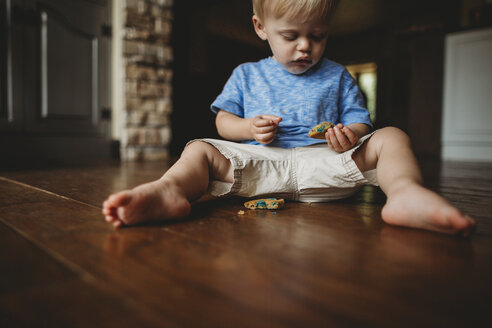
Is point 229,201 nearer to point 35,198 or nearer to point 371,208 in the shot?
point 371,208

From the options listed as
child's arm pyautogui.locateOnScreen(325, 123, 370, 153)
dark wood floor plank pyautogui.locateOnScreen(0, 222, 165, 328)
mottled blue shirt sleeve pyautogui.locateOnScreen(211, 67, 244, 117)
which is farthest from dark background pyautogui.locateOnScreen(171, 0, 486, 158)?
dark wood floor plank pyautogui.locateOnScreen(0, 222, 165, 328)

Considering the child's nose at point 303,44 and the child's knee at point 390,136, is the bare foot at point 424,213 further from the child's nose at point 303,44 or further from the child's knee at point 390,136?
the child's nose at point 303,44

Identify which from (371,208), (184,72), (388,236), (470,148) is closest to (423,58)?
(470,148)

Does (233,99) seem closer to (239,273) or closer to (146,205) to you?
(146,205)

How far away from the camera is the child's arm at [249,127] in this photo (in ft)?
2.19

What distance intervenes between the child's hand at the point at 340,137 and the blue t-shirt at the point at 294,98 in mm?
78

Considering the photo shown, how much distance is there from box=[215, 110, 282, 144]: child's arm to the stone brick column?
1.49m

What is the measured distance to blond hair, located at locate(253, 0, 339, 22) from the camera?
687 mm

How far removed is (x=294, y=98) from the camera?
2.58 ft

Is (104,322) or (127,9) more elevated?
(127,9)

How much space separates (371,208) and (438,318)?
451mm

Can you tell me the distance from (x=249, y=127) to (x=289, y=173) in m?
0.13

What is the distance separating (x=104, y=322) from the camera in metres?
0.25

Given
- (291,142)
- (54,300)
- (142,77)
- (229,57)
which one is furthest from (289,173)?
(229,57)
